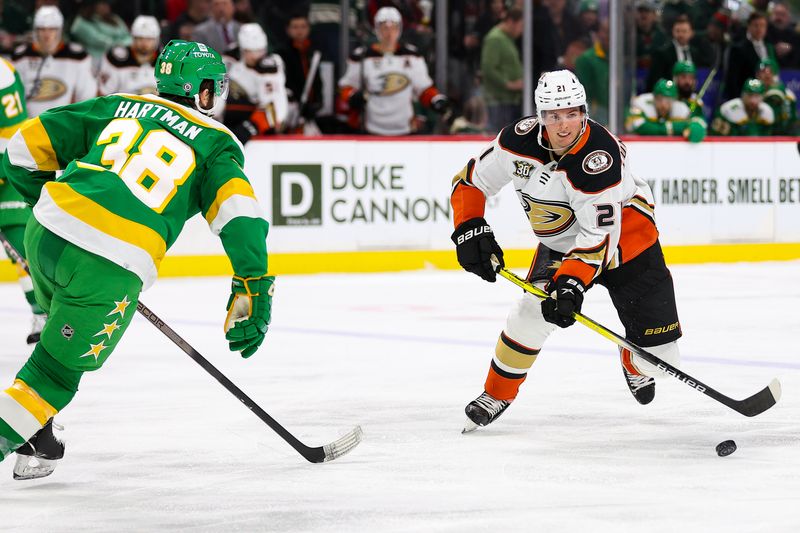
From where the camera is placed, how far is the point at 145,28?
9.09 meters

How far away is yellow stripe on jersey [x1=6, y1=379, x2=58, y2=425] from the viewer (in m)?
3.19

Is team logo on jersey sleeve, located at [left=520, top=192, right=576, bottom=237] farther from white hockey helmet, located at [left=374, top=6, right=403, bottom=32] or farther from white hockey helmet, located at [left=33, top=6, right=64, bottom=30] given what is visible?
white hockey helmet, located at [left=374, top=6, right=403, bottom=32]

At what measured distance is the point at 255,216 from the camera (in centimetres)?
329

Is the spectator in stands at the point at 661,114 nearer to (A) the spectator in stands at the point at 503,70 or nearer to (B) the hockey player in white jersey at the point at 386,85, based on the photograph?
(A) the spectator in stands at the point at 503,70

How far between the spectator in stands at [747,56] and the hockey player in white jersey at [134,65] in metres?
4.73

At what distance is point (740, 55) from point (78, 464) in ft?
29.0

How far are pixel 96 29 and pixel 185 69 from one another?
6366 millimetres

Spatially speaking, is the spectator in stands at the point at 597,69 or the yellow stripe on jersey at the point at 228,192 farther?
the spectator in stands at the point at 597,69

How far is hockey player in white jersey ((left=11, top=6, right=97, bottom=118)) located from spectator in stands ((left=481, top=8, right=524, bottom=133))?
2.90 metres

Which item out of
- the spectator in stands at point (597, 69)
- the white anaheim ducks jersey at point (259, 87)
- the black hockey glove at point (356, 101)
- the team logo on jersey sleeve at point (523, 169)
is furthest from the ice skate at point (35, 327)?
the spectator in stands at point (597, 69)

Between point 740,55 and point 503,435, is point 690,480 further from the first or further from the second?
point 740,55

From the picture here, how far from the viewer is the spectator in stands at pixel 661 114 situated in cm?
1065

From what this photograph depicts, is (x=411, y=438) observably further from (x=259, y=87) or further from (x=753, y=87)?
(x=753, y=87)

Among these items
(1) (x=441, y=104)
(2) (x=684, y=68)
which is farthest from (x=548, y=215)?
(2) (x=684, y=68)
